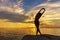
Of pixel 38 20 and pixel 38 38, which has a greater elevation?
pixel 38 20

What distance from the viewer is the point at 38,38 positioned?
16375 mm

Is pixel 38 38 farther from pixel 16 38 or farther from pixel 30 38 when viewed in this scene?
pixel 16 38

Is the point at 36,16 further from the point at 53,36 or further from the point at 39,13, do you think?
the point at 53,36

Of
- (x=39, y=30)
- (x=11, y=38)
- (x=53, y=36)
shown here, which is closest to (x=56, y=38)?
(x=53, y=36)

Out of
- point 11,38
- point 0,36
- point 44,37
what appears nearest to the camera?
point 44,37

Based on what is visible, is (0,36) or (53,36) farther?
(0,36)

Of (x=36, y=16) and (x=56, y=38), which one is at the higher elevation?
(x=36, y=16)

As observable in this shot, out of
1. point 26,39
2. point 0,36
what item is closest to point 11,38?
point 0,36

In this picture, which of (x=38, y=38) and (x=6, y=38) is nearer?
(x=38, y=38)

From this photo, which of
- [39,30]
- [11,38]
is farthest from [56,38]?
[11,38]

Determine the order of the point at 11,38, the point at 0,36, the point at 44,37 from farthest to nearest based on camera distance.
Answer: the point at 0,36, the point at 11,38, the point at 44,37

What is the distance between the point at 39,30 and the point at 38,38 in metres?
0.82

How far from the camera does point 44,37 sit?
53.2 feet

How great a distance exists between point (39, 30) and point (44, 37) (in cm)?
95
